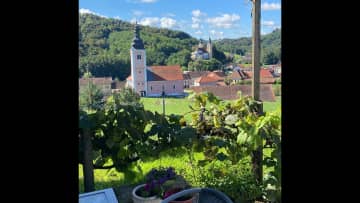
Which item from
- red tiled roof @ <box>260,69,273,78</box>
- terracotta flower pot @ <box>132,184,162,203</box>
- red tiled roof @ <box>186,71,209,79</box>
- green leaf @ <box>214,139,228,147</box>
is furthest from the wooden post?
terracotta flower pot @ <box>132,184,162,203</box>

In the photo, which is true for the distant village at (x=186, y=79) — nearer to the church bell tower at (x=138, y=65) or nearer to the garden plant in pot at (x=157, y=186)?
the church bell tower at (x=138, y=65)

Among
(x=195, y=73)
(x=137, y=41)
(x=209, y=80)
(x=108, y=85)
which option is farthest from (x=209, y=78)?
(x=108, y=85)

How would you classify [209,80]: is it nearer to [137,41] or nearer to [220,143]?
[220,143]

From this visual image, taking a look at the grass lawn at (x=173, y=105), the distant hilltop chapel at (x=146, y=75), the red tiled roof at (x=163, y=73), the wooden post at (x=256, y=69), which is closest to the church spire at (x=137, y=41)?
the distant hilltop chapel at (x=146, y=75)

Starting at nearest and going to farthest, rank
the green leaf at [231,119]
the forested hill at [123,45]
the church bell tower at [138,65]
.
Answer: the forested hill at [123,45]
the church bell tower at [138,65]
the green leaf at [231,119]

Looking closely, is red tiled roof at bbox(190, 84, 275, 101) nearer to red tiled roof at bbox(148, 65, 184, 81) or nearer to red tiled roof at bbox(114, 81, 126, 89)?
red tiled roof at bbox(148, 65, 184, 81)
